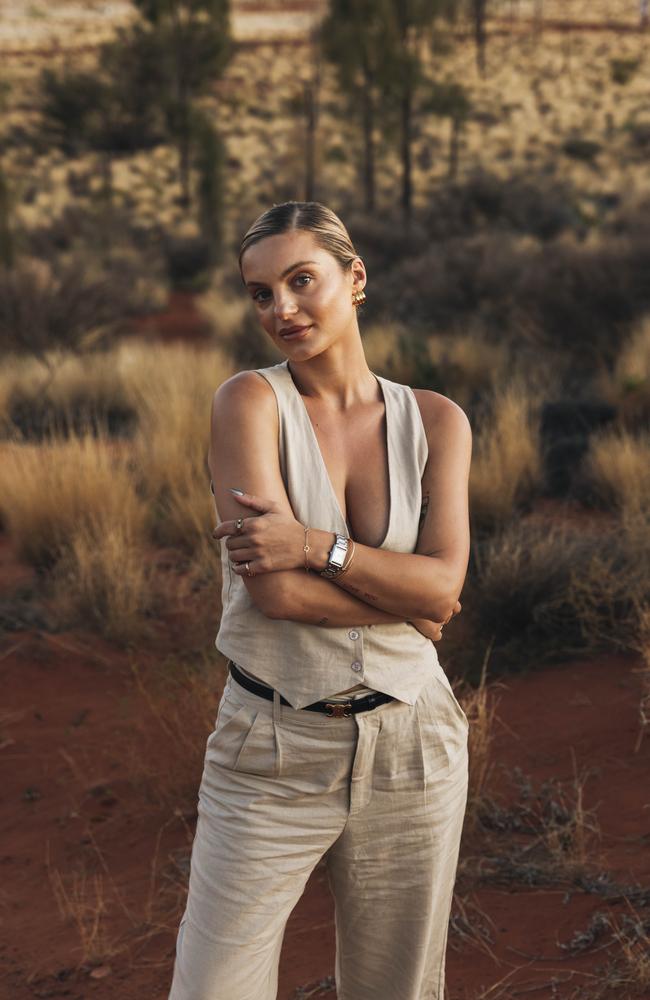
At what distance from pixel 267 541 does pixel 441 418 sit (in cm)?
47

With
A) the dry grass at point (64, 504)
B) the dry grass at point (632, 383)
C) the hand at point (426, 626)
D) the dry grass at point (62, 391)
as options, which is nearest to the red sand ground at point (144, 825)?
the dry grass at point (64, 504)

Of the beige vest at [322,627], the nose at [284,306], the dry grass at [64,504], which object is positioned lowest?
the dry grass at [64,504]

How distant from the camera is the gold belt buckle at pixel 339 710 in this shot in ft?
6.27

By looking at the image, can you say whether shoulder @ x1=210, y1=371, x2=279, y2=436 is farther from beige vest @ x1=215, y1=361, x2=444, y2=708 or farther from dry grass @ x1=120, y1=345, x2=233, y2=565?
dry grass @ x1=120, y1=345, x2=233, y2=565

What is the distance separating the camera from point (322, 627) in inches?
78.0

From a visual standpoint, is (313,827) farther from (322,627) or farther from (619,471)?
(619,471)

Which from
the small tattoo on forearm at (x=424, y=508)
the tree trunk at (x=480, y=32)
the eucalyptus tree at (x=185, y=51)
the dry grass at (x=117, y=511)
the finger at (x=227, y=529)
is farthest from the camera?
the tree trunk at (x=480, y=32)

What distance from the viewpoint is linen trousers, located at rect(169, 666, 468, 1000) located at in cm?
189

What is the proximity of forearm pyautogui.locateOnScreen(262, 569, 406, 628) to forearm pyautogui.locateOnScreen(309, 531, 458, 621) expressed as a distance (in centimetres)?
2

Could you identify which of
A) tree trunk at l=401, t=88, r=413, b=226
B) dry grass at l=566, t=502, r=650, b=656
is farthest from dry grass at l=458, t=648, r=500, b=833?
tree trunk at l=401, t=88, r=413, b=226

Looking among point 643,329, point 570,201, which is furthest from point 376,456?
point 570,201

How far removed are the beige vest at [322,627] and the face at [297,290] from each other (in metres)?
0.09

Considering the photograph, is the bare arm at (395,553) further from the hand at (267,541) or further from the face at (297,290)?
the face at (297,290)

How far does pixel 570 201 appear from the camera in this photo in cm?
2355
